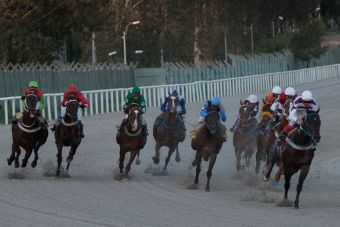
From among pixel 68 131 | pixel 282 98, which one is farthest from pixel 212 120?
pixel 68 131

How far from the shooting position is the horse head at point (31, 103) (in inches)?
736

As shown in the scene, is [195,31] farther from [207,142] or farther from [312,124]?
[312,124]

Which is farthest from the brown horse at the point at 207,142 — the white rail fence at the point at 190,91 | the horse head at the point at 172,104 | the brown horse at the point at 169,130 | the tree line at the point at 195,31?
the tree line at the point at 195,31

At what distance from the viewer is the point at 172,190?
1747 cm

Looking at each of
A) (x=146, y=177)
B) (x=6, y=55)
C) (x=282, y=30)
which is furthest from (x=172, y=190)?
(x=282, y=30)

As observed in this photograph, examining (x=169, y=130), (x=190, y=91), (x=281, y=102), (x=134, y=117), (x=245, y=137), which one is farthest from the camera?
(x=190, y=91)

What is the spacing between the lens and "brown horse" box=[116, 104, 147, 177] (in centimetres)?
1900

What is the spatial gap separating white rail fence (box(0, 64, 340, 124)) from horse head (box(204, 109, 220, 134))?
14.7 meters

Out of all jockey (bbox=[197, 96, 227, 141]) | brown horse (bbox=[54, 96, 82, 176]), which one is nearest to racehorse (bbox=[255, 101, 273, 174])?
jockey (bbox=[197, 96, 227, 141])

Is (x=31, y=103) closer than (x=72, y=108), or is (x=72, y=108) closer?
(x=31, y=103)

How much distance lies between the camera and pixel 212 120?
17891 mm

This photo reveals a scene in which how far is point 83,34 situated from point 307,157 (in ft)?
127

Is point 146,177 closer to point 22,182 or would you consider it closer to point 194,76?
point 22,182

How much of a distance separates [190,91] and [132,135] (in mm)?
27978
